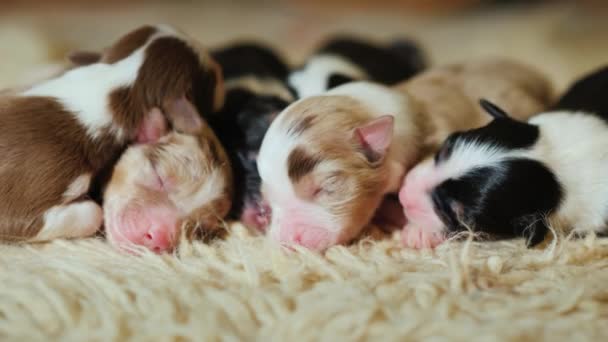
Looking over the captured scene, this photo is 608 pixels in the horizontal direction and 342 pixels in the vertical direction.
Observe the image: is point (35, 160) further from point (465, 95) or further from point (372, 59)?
point (372, 59)

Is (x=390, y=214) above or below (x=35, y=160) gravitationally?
below

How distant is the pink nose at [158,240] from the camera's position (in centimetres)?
158

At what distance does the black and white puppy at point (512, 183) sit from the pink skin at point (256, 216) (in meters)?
0.42

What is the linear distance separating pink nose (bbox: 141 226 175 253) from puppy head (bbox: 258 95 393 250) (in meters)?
0.29

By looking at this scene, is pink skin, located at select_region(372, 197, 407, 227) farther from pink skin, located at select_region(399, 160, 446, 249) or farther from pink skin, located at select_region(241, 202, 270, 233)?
pink skin, located at select_region(241, 202, 270, 233)

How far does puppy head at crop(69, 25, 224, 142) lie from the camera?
1790 mm

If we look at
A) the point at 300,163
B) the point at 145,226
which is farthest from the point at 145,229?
the point at 300,163

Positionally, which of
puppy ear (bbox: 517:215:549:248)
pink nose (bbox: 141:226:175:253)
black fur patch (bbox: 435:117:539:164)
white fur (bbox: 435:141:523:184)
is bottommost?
pink nose (bbox: 141:226:175:253)

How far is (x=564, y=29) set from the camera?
3.86 meters

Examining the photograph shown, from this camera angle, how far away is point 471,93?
214 centimetres

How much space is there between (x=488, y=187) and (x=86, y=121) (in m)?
1.15

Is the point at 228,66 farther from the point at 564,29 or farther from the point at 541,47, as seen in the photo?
the point at 564,29

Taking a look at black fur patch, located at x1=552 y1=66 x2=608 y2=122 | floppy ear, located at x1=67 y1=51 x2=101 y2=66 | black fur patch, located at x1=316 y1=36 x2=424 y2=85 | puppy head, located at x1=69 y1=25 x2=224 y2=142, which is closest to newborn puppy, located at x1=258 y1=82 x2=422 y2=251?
puppy head, located at x1=69 y1=25 x2=224 y2=142

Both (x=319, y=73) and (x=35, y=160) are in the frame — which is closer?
(x=35, y=160)
